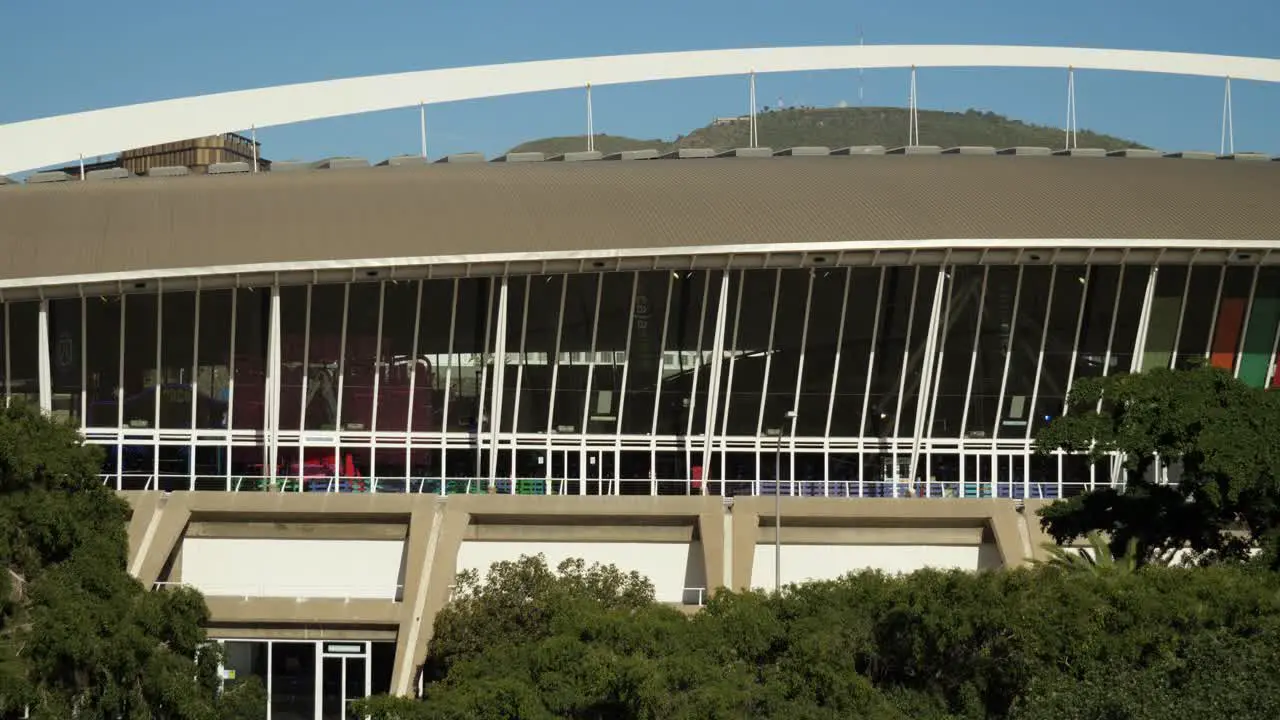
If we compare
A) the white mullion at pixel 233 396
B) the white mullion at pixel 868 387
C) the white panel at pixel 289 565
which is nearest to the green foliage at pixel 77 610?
the white panel at pixel 289 565

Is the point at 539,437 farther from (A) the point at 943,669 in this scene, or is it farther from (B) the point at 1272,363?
(A) the point at 943,669

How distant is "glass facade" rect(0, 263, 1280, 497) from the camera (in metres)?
59.2

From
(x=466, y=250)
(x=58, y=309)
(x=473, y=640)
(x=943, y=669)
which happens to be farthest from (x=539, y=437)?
(x=943, y=669)

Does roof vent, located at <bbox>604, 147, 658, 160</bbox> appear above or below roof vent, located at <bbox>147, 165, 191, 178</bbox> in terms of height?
above

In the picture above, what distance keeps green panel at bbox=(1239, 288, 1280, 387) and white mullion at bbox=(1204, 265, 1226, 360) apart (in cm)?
107

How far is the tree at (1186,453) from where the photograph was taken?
128ft

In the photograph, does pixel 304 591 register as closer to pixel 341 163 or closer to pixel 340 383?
pixel 340 383

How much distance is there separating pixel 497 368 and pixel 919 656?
2526 centimetres

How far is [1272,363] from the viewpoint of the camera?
200ft

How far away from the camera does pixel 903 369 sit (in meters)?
60.2

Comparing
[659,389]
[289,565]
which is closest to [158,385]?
[289,565]

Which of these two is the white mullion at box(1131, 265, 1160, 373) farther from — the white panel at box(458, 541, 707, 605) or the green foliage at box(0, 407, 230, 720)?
the green foliage at box(0, 407, 230, 720)

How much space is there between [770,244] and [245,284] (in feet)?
51.5

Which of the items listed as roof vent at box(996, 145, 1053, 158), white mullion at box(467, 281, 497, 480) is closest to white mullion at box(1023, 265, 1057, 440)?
roof vent at box(996, 145, 1053, 158)
